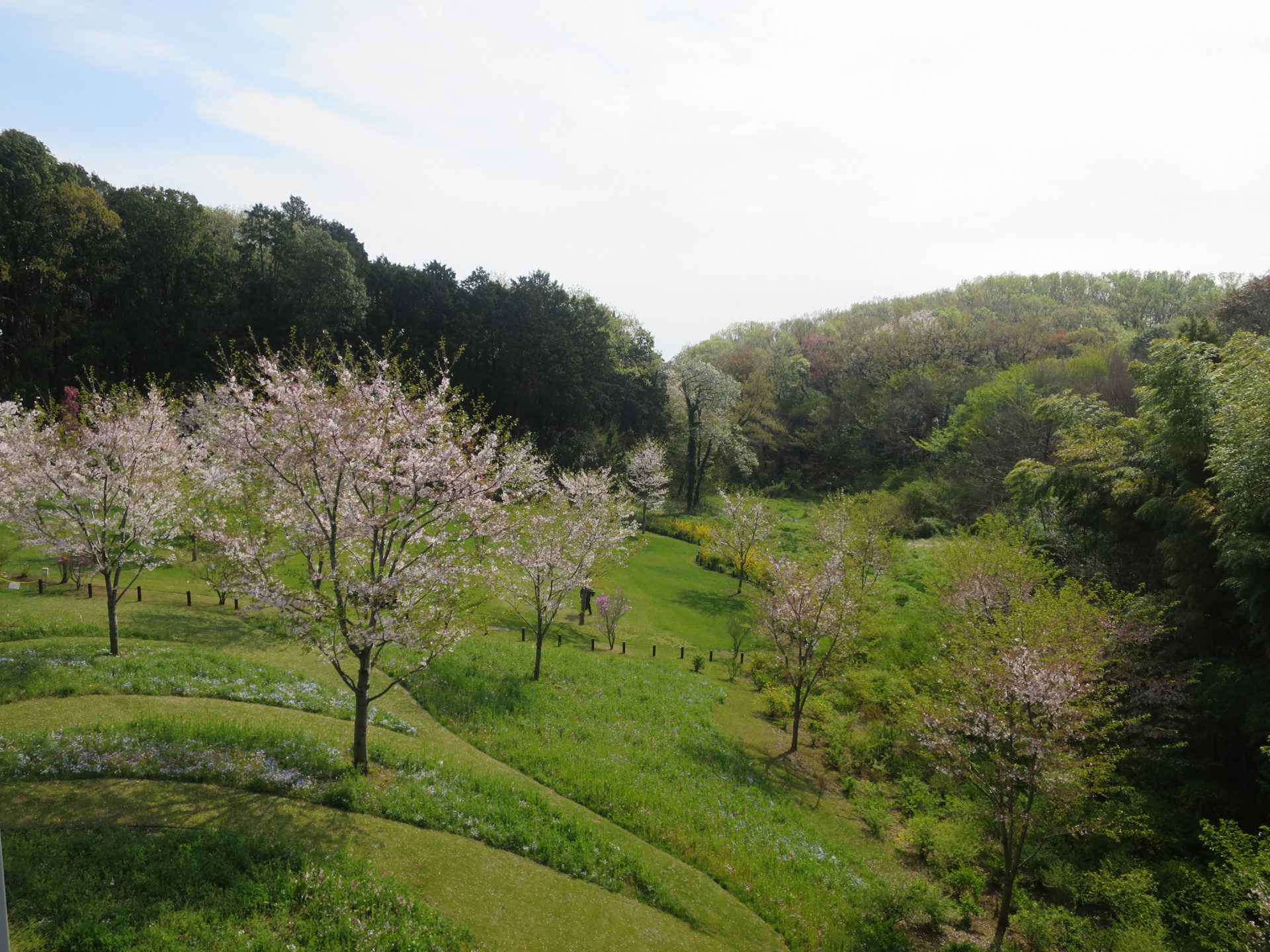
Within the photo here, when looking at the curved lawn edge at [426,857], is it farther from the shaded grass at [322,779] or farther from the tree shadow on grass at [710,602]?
the tree shadow on grass at [710,602]

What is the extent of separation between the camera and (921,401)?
207ft

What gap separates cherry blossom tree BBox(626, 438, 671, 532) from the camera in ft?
170

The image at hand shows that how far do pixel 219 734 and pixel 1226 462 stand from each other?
82.9 feet

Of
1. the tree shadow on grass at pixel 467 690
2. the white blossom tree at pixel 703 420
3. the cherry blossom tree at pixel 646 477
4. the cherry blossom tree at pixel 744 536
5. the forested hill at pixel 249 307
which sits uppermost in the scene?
the forested hill at pixel 249 307

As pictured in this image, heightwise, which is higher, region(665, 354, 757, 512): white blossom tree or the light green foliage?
region(665, 354, 757, 512): white blossom tree

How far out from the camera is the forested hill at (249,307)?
40.5 meters

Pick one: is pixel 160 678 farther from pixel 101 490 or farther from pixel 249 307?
pixel 249 307

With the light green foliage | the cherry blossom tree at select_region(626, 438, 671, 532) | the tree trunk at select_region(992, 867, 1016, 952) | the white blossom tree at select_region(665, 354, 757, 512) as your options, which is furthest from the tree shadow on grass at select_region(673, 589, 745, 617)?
the light green foliage

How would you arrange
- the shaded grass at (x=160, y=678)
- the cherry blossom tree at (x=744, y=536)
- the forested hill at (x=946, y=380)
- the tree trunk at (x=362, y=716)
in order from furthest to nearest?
the forested hill at (x=946, y=380), the cherry blossom tree at (x=744, y=536), the shaded grass at (x=160, y=678), the tree trunk at (x=362, y=716)

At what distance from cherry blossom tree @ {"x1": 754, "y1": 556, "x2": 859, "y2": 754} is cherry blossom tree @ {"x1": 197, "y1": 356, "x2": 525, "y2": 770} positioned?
1234 cm

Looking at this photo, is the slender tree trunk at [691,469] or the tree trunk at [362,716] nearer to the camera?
the tree trunk at [362,716]

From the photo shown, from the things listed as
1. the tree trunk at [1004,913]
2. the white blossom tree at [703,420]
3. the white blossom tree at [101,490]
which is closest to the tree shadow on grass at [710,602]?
the white blossom tree at [703,420]

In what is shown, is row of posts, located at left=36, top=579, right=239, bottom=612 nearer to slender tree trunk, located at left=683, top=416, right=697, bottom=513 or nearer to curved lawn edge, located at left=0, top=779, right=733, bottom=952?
curved lawn edge, located at left=0, top=779, right=733, bottom=952

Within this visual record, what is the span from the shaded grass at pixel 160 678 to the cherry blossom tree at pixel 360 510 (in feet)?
13.0
